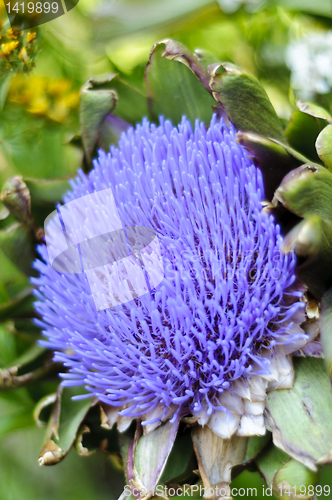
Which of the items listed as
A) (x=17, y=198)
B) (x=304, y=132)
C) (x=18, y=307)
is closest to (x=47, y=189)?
(x=17, y=198)

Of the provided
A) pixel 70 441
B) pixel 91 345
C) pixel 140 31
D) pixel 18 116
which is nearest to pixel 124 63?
pixel 140 31

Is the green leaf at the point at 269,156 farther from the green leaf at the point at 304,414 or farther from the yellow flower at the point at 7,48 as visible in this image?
the yellow flower at the point at 7,48

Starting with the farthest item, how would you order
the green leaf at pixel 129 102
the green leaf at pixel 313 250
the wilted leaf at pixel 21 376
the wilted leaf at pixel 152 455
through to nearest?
the green leaf at pixel 129 102, the wilted leaf at pixel 21 376, the wilted leaf at pixel 152 455, the green leaf at pixel 313 250

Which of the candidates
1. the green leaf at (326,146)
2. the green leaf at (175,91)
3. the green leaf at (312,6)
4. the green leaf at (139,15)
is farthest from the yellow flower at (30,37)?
the green leaf at (326,146)

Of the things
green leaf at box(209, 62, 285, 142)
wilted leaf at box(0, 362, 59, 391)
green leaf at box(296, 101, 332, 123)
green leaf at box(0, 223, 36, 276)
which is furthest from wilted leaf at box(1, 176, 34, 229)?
green leaf at box(296, 101, 332, 123)

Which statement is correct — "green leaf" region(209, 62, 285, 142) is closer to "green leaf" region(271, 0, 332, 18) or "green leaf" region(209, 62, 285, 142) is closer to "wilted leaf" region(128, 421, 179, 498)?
"green leaf" region(271, 0, 332, 18)

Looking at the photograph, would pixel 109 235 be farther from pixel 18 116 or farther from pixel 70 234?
pixel 18 116
